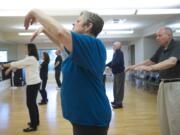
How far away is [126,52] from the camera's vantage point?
15328 millimetres

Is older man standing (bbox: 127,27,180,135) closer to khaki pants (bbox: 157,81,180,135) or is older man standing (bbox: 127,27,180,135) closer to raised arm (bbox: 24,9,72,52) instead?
khaki pants (bbox: 157,81,180,135)

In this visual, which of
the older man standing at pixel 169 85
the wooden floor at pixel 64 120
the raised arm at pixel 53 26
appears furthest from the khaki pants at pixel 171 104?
the raised arm at pixel 53 26

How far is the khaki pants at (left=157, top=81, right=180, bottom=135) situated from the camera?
3.14 m

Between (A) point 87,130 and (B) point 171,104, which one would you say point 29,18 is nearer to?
(A) point 87,130

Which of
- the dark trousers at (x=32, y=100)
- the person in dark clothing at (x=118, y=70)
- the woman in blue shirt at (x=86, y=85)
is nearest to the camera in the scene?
the woman in blue shirt at (x=86, y=85)

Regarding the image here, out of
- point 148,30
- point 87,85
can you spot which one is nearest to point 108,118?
point 87,85

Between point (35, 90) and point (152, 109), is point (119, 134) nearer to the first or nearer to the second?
point (35, 90)

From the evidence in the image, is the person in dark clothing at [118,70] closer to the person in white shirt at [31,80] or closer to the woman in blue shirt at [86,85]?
the person in white shirt at [31,80]

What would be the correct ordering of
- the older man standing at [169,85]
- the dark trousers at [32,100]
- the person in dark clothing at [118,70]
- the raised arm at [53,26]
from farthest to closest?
the person in dark clothing at [118,70]
the dark trousers at [32,100]
the older man standing at [169,85]
the raised arm at [53,26]

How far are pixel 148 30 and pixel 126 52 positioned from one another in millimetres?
4309

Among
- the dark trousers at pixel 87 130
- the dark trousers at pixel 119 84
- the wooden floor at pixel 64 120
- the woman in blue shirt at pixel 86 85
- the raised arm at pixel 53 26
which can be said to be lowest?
the wooden floor at pixel 64 120

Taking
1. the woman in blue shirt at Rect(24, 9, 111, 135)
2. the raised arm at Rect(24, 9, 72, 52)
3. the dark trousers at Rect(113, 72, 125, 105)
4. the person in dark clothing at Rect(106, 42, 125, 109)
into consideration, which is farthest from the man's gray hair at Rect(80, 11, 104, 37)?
the dark trousers at Rect(113, 72, 125, 105)

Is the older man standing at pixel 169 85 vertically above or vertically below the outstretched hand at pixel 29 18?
below

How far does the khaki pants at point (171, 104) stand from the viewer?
123 inches
